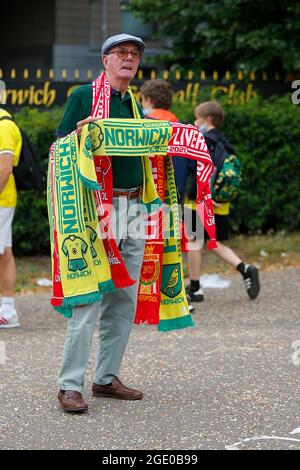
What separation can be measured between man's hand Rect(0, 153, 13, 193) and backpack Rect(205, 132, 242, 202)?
6.69 feet

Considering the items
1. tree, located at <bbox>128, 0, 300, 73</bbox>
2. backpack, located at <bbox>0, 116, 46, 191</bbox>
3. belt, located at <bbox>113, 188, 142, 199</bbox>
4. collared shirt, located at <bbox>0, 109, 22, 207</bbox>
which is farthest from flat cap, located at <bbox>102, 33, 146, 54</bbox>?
tree, located at <bbox>128, 0, 300, 73</bbox>

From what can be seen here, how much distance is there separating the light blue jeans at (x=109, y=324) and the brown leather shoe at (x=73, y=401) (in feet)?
0.10

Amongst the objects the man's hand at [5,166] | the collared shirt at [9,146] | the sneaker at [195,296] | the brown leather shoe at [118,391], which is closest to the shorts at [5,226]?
the collared shirt at [9,146]

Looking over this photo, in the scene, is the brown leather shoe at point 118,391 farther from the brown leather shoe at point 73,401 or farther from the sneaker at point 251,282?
the sneaker at point 251,282

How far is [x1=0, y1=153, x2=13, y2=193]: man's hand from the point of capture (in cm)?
738

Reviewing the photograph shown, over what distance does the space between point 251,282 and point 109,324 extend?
11.6 feet

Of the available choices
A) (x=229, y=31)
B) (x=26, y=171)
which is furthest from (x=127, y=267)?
(x=229, y=31)

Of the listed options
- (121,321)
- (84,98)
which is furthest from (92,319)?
(84,98)

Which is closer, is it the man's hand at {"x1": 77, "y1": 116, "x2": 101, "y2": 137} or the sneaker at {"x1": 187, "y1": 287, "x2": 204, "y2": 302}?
the man's hand at {"x1": 77, "y1": 116, "x2": 101, "y2": 137}

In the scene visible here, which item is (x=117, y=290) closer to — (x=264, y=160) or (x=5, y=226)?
(x=5, y=226)

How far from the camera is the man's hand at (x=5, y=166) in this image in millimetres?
7379

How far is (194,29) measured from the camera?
48.7ft

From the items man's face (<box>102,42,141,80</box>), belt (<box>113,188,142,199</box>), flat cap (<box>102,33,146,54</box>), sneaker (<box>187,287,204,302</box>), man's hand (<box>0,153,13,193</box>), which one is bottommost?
sneaker (<box>187,287,204,302</box>)

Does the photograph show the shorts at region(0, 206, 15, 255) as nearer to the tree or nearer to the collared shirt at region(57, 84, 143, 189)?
the collared shirt at region(57, 84, 143, 189)
